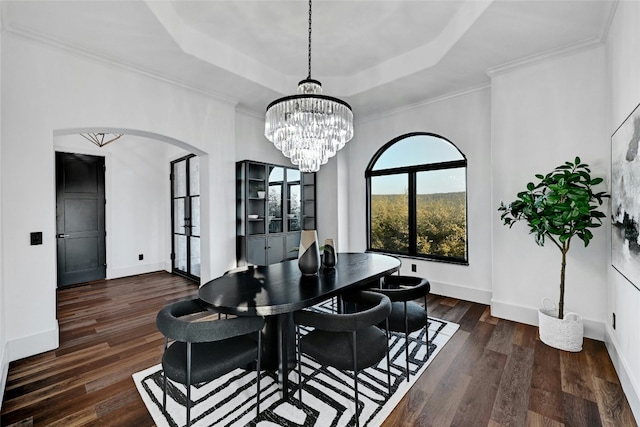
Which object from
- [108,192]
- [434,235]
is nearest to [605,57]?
[434,235]

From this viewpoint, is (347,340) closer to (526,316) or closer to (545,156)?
(526,316)

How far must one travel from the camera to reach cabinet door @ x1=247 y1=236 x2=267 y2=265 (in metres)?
4.42

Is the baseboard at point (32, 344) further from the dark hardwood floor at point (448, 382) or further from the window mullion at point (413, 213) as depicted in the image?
the window mullion at point (413, 213)

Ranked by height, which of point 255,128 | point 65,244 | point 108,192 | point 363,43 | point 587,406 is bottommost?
point 587,406

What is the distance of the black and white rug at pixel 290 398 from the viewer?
71.8 inches

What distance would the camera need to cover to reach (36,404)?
1996 millimetres

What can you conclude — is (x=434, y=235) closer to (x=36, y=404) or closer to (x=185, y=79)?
(x=185, y=79)

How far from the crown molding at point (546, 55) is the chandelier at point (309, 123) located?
2.06 m

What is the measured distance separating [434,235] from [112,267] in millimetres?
5709

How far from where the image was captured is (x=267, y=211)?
15.2 feet

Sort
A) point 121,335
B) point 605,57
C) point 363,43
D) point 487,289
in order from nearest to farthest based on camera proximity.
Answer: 1. point 605,57
2. point 121,335
3. point 363,43
4. point 487,289

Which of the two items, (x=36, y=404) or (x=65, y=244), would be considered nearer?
(x=36, y=404)

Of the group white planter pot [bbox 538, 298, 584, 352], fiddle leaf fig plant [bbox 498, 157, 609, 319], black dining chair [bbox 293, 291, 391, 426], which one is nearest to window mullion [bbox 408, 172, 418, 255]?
fiddle leaf fig plant [bbox 498, 157, 609, 319]

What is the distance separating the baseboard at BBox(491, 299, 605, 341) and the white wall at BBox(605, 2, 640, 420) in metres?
0.14
